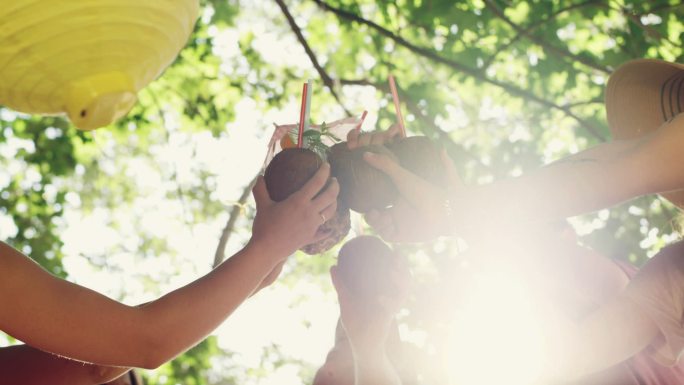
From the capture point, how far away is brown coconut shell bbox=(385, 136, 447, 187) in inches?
55.6

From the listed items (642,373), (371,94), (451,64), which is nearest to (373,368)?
(642,373)

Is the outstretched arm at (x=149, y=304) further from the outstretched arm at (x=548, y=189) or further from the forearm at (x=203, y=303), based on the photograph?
the outstretched arm at (x=548, y=189)

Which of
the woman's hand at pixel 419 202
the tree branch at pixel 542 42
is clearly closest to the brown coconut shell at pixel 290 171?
the woman's hand at pixel 419 202

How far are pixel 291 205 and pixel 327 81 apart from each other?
8.04ft

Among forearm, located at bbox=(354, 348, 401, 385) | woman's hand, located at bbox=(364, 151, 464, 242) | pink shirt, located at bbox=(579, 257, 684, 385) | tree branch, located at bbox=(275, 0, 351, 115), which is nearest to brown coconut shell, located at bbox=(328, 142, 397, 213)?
woman's hand, located at bbox=(364, 151, 464, 242)

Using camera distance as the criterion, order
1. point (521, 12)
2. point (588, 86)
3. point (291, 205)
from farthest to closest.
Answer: point (588, 86) < point (521, 12) < point (291, 205)

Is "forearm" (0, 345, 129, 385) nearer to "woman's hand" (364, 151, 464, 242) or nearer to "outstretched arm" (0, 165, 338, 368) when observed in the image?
"outstretched arm" (0, 165, 338, 368)

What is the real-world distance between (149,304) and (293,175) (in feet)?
1.26

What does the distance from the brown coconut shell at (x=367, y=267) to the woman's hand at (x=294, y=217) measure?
0.28 m

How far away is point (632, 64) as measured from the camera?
1689mm

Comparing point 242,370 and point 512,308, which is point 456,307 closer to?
point 512,308

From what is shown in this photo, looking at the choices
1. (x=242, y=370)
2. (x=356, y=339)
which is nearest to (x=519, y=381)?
(x=356, y=339)

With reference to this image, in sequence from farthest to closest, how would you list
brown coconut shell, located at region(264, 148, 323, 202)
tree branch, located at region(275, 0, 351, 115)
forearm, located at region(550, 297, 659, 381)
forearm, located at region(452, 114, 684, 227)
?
1. tree branch, located at region(275, 0, 351, 115)
2. forearm, located at region(550, 297, 659, 381)
3. brown coconut shell, located at region(264, 148, 323, 202)
4. forearm, located at region(452, 114, 684, 227)

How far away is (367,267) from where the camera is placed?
5.07 feet
